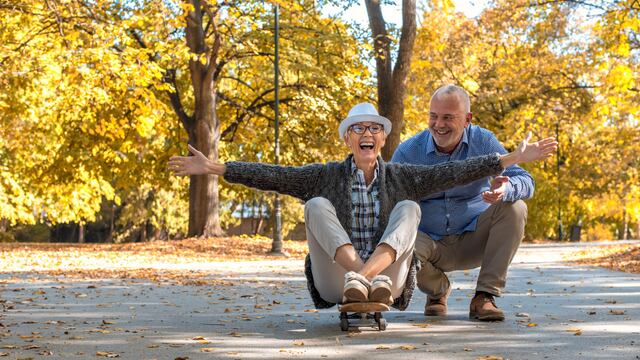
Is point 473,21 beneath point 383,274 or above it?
above

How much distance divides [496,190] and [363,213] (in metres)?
0.93

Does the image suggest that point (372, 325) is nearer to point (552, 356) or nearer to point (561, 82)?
point (552, 356)

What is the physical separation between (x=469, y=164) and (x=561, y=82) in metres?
29.6

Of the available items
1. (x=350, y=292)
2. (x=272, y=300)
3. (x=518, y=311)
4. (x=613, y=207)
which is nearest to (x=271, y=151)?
(x=613, y=207)

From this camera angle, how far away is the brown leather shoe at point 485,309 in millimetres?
7367

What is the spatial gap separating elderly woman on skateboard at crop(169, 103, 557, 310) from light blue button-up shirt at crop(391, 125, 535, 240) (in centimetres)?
57

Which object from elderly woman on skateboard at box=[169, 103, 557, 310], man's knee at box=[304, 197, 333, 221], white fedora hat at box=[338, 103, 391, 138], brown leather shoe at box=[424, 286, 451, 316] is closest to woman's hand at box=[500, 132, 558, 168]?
elderly woman on skateboard at box=[169, 103, 557, 310]

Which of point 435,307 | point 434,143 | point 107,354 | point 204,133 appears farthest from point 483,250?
point 204,133

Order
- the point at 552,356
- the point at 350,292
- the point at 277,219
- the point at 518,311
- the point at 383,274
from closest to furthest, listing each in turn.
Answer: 1. the point at 552,356
2. the point at 350,292
3. the point at 383,274
4. the point at 518,311
5. the point at 277,219

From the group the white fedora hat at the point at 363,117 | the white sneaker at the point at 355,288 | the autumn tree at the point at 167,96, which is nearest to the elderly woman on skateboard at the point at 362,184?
the white fedora hat at the point at 363,117

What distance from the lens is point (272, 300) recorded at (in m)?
10.8

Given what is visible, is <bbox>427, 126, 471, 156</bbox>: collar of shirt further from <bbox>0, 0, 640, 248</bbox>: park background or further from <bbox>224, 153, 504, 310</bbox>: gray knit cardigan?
<bbox>0, 0, 640, 248</bbox>: park background

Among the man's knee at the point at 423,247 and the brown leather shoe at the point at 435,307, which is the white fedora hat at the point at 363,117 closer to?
the man's knee at the point at 423,247

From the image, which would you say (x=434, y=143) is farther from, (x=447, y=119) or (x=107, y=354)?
(x=107, y=354)
